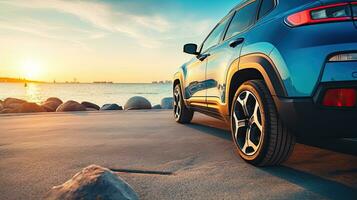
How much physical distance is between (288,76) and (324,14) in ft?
1.64

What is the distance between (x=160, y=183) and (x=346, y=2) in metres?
1.89

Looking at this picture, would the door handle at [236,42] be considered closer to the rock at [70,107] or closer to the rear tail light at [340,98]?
the rear tail light at [340,98]

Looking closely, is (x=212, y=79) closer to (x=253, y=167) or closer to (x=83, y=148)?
(x=253, y=167)

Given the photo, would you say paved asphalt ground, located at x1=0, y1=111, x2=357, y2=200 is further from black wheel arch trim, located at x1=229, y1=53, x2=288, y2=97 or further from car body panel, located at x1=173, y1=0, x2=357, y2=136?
black wheel arch trim, located at x1=229, y1=53, x2=288, y2=97

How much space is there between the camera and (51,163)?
3045 mm

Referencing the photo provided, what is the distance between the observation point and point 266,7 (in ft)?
9.86

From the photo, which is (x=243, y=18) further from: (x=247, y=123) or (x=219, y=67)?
(x=247, y=123)

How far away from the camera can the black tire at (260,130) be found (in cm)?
260

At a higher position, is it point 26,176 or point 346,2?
point 346,2

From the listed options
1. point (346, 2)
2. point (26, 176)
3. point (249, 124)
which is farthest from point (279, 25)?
point (26, 176)

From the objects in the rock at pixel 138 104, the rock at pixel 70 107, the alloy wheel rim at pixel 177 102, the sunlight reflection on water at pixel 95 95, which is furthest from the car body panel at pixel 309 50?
the sunlight reflection on water at pixel 95 95

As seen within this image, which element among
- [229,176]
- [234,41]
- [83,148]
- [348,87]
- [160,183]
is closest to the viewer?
[348,87]

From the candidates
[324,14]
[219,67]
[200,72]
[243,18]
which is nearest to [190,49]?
[200,72]

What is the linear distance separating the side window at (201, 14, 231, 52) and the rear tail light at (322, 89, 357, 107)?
2404 millimetres
